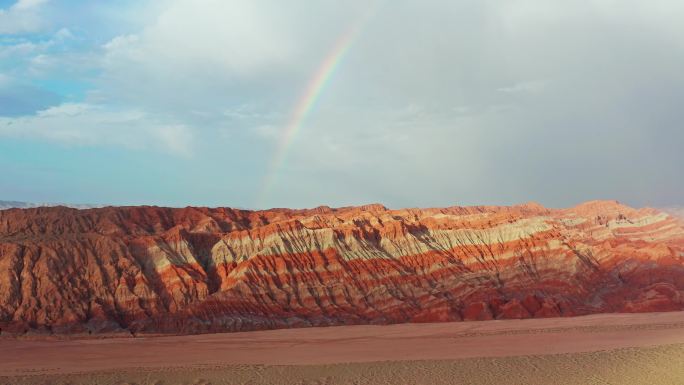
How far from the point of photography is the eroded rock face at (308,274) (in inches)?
2415

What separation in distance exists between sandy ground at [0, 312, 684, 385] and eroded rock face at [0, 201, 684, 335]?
18.4 ft

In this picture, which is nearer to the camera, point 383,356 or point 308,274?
point 383,356

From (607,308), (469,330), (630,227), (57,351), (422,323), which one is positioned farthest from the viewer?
(630,227)

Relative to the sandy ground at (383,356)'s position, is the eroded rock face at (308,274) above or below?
above

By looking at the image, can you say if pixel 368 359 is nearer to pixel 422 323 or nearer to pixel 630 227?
pixel 422 323

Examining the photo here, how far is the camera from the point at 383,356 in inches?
1667

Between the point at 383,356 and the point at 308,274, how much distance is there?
29.5m

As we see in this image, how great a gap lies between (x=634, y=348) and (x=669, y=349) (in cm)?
241

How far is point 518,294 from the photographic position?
2822 inches

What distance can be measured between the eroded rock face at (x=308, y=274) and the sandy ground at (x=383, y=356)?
561 centimetres

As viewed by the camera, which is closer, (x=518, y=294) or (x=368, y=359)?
(x=368, y=359)

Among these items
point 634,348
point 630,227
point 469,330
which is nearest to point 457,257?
point 469,330

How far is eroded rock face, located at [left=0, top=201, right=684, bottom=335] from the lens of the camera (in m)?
61.3

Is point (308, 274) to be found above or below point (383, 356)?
above
